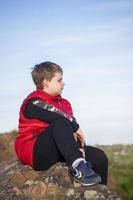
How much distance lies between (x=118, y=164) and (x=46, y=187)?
528 centimetres

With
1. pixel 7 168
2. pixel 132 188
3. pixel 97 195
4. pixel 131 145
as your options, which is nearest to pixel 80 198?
pixel 97 195

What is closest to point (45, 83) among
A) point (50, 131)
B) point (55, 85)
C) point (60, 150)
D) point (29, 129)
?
point (55, 85)

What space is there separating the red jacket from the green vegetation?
9.67 feet

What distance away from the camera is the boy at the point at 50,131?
21.9ft

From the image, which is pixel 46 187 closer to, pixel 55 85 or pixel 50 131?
pixel 50 131

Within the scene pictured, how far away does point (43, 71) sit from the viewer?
7426 millimetres

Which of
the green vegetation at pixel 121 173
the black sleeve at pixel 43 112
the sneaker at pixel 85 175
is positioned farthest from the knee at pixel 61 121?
the green vegetation at pixel 121 173

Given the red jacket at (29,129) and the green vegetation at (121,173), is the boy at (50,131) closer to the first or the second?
the red jacket at (29,129)

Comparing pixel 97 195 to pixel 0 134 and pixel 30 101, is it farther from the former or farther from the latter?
pixel 0 134

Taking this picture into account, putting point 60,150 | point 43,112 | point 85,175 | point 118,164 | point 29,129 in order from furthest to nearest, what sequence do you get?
point 118,164 < point 29,129 < point 43,112 < point 60,150 < point 85,175

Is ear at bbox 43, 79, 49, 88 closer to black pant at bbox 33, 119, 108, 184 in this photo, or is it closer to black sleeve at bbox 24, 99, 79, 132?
black sleeve at bbox 24, 99, 79, 132

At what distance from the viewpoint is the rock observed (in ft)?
21.6

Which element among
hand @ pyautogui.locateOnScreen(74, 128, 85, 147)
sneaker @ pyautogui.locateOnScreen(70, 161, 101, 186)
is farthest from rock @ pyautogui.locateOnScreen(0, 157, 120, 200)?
hand @ pyautogui.locateOnScreen(74, 128, 85, 147)

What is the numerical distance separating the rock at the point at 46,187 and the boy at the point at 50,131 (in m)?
0.12
